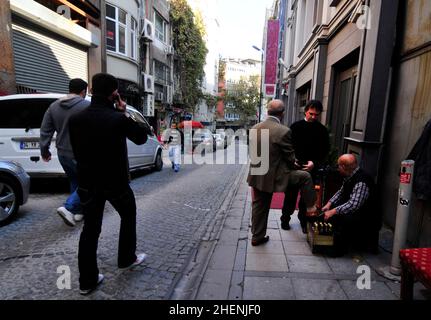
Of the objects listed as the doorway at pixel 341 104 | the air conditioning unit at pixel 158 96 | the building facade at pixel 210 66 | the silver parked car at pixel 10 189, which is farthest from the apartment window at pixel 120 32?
the building facade at pixel 210 66

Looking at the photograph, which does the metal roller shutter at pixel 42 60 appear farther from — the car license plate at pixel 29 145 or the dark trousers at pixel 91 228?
the dark trousers at pixel 91 228

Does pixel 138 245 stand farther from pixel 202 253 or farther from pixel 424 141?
pixel 424 141

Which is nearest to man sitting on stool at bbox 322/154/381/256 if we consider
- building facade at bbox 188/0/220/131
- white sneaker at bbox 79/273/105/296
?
white sneaker at bbox 79/273/105/296

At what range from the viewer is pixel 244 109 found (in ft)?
175

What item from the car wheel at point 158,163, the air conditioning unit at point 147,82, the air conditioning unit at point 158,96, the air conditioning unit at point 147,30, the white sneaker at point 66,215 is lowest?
the car wheel at point 158,163

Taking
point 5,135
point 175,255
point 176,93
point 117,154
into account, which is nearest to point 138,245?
point 175,255

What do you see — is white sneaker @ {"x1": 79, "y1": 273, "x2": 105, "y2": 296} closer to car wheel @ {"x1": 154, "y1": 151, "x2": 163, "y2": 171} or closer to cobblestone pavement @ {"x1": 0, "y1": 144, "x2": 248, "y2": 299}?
cobblestone pavement @ {"x1": 0, "y1": 144, "x2": 248, "y2": 299}

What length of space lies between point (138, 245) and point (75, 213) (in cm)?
112

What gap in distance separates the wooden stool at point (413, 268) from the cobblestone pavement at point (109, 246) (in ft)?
6.76

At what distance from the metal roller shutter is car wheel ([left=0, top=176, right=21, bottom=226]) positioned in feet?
23.6

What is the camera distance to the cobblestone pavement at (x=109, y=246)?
9.43 ft

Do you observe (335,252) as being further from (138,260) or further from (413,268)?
(138,260)

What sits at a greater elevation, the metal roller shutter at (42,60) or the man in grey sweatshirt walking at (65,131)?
the metal roller shutter at (42,60)

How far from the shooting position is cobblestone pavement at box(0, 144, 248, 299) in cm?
288
